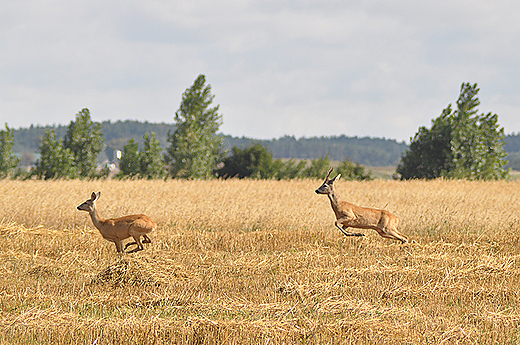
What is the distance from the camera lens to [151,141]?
120ft

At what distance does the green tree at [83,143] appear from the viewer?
120 feet

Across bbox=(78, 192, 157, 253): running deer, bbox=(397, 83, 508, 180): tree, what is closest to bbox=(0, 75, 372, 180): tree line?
bbox=(397, 83, 508, 180): tree

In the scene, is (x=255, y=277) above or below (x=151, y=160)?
below

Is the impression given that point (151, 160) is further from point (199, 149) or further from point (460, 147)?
point (460, 147)

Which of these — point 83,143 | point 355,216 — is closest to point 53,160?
point 83,143

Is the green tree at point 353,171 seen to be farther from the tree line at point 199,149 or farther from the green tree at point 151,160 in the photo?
the green tree at point 151,160

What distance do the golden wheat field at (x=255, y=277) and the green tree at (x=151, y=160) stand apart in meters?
20.6

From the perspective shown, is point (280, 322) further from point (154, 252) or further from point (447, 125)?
point (447, 125)

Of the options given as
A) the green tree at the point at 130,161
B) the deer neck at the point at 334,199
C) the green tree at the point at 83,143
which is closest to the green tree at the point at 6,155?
the green tree at the point at 83,143

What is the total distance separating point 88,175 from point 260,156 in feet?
49.5

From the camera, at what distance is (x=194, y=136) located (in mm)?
36219

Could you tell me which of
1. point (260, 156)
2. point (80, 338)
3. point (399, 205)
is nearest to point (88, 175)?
point (260, 156)

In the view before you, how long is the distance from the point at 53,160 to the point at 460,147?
98.2 feet

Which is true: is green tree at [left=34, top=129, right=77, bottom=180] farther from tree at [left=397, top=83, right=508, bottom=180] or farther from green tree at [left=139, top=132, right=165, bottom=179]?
tree at [left=397, top=83, right=508, bottom=180]
